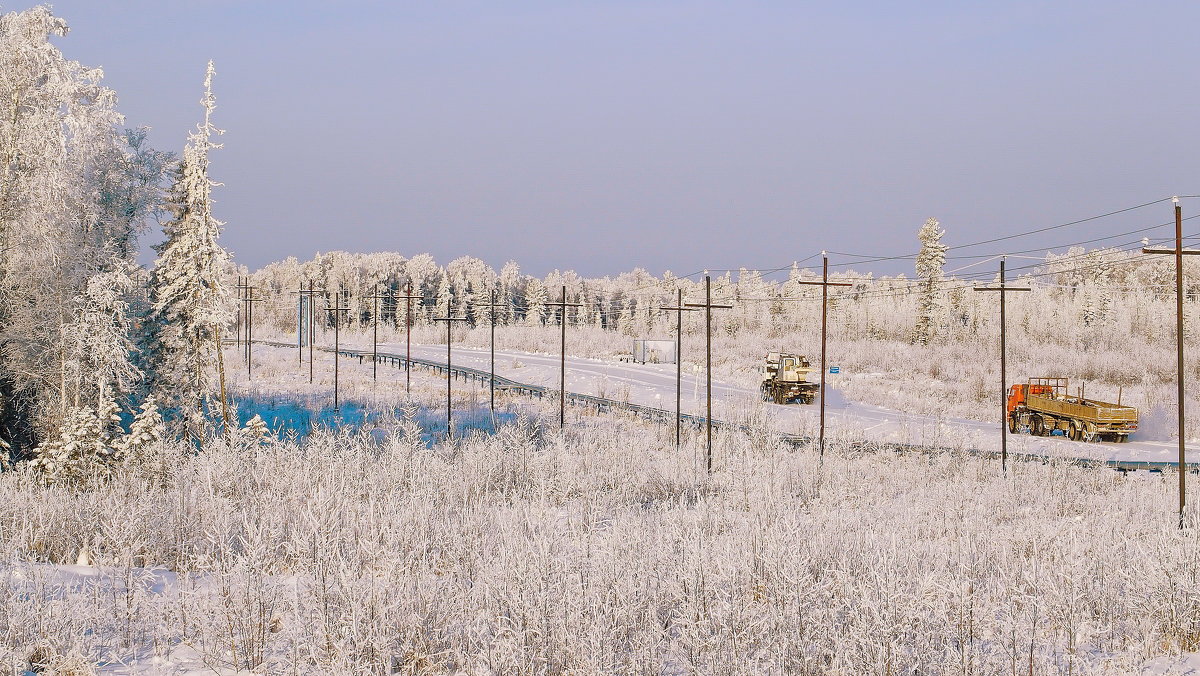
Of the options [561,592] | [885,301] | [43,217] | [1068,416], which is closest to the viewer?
[561,592]

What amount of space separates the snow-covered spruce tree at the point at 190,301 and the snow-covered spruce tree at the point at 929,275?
54.3 meters

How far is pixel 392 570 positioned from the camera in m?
6.69

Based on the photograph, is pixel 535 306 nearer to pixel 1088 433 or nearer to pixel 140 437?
pixel 1088 433

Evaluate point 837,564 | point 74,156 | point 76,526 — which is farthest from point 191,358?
point 837,564

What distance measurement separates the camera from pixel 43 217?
792 inches

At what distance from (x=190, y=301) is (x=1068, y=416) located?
31.2 meters

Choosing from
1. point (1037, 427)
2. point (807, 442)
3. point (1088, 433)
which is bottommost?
point (1037, 427)

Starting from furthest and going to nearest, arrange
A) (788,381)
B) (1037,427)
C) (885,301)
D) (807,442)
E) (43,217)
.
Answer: (885,301) → (788,381) → (1037,427) → (807,442) → (43,217)

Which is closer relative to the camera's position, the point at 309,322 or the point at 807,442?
the point at 807,442

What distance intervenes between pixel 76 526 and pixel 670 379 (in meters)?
41.0

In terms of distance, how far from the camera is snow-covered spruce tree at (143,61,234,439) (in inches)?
971

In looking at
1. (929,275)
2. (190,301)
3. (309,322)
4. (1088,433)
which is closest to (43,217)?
(190,301)

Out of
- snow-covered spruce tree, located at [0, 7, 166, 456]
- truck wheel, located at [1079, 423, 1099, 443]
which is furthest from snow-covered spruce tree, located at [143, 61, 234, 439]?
truck wheel, located at [1079, 423, 1099, 443]

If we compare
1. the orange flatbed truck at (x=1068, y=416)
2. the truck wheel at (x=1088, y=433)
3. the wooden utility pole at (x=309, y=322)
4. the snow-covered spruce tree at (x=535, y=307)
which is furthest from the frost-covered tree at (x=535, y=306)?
the truck wheel at (x=1088, y=433)
